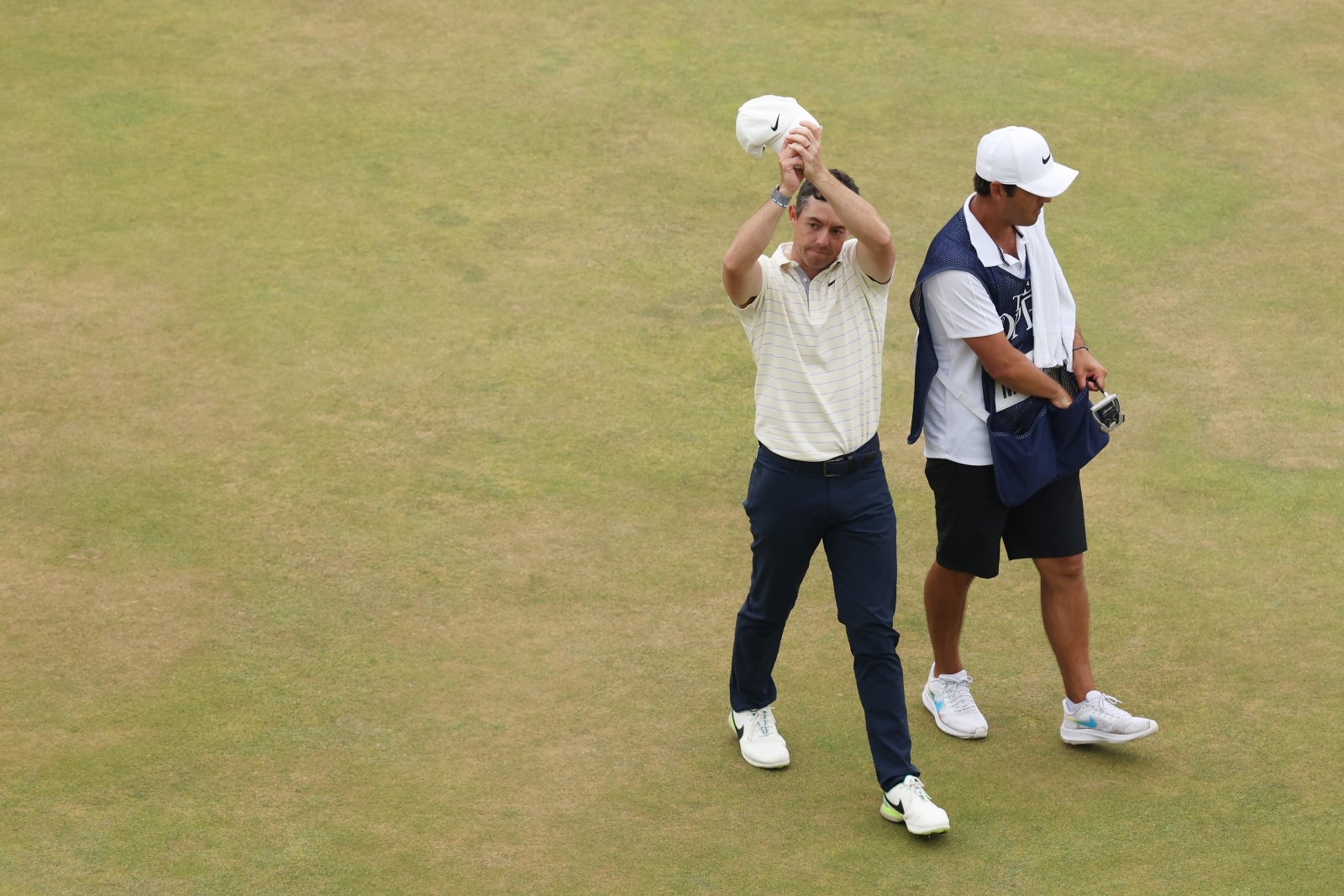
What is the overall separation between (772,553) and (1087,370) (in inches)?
51.2

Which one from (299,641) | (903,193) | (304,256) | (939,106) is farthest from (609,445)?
(939,106)

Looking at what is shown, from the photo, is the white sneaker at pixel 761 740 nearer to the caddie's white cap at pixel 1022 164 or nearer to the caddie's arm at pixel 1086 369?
the caddie's arm at pixel 1086 369

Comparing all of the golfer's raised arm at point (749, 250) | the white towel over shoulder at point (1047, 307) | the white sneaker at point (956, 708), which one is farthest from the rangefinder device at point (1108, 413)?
the golfer's raised arm at point (749, 250)

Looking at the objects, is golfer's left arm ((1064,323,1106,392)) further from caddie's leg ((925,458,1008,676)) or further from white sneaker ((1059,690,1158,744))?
white sneaker ((1059,690,1158,744))

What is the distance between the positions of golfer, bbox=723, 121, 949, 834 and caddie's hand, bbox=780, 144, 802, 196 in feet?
0.33

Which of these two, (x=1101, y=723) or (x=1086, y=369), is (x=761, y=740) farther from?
(x=1086, y=369)

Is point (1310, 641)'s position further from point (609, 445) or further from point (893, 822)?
point (609, 445)

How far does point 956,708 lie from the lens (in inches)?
227

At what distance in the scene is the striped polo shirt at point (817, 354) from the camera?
16.7 ft

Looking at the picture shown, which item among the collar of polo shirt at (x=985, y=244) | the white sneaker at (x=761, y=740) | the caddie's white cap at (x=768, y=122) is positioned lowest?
the white sneaker at (x=761, y=740)

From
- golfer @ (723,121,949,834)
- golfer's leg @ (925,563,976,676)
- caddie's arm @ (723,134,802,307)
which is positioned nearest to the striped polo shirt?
golfer @ (723,121,949,834)

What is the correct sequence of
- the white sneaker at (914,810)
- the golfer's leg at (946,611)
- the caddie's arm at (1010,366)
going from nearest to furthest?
the white sneaker at (914,810)
the caddie's arm at (1010,366)
the golfer's leg at (946,611)

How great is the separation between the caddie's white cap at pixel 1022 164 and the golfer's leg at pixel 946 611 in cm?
135

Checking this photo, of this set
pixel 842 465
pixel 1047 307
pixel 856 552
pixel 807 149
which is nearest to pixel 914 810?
pixel 856 552
